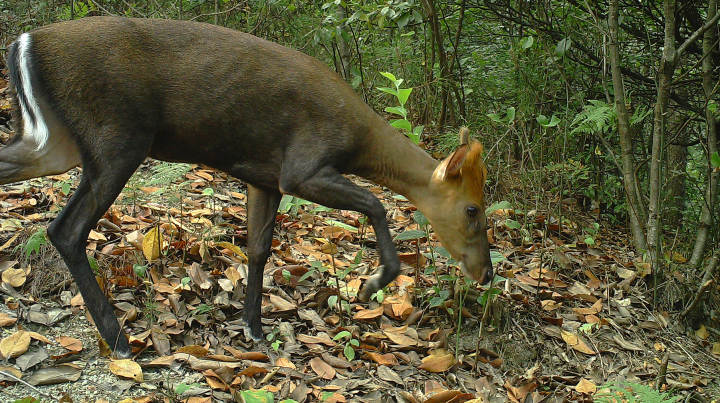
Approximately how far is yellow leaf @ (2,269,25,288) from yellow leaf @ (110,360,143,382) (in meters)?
0.95

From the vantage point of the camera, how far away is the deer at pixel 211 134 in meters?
3.64

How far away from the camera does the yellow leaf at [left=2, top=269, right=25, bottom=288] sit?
13.7 feet

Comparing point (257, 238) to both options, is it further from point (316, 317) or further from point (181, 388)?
point (181, 388)

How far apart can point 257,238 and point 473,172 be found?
138 cm

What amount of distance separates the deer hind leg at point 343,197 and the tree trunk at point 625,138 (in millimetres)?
2632

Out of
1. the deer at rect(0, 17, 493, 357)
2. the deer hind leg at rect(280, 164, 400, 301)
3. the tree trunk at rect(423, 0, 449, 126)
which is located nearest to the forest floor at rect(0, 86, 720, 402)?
the deer at rect(0, 17, 493, 357)

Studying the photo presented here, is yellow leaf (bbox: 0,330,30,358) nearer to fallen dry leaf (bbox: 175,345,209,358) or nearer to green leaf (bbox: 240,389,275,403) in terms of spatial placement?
fallen dry leaf (bbox: 175,345,209,358)

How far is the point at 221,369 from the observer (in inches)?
148

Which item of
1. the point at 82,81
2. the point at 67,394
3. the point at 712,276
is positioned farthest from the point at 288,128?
the point at 712,276

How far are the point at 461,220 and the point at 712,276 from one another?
233 cm

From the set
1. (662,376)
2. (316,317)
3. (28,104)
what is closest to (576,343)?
(662,376)

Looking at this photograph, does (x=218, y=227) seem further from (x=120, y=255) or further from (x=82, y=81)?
(x=82, y=81)

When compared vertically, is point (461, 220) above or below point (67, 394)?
above

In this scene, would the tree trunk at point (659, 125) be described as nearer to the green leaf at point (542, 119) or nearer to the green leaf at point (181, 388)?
the green leaf at point (542, 119)
